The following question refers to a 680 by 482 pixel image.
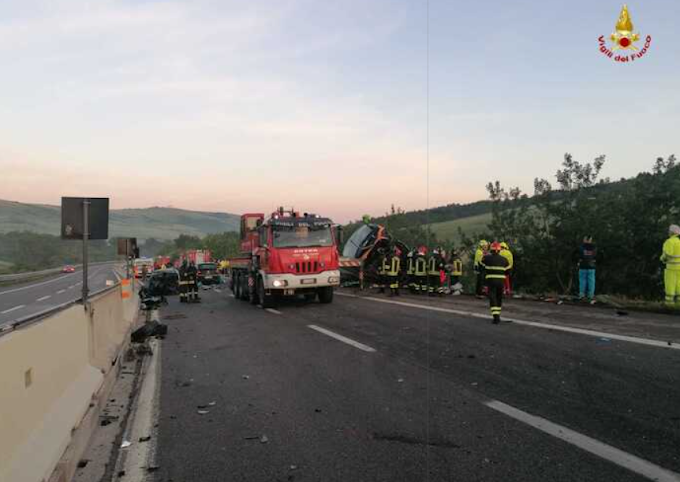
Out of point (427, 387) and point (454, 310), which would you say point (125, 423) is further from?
point (454, 310)

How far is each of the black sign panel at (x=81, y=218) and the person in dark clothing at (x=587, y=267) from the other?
1150 cm

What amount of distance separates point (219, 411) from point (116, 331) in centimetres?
409

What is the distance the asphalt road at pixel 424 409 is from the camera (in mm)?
3795

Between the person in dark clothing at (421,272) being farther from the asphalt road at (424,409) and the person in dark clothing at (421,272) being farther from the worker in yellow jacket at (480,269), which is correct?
the asphalt road at (424,409)

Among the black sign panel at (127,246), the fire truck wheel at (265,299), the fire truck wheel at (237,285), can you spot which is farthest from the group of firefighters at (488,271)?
the black sign panel at (127,246)

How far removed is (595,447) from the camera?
13.0 ft

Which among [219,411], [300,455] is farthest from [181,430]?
[300,455]

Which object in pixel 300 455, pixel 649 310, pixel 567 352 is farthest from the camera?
pixel 649 310

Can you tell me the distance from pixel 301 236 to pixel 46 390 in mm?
11652

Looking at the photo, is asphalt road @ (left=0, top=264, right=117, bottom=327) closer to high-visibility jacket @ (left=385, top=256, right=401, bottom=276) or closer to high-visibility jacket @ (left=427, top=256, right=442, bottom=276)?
high-visibility jacket @ (left=385, top=256, right=401, bottom=276)

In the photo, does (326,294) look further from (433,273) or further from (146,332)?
(146,332)

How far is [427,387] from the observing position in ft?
19.4

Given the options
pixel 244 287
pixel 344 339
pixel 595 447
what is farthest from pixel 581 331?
pixel 244 287

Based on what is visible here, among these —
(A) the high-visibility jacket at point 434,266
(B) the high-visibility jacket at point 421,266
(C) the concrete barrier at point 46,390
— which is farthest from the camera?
(B) the high-visibility jacket at point 421,266
